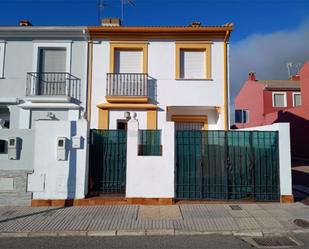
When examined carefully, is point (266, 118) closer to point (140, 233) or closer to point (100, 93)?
point (100, 93)

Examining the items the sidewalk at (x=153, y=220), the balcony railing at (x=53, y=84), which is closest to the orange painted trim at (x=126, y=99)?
the balcony railing at (x=53, y=84)

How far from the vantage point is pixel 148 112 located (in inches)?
536

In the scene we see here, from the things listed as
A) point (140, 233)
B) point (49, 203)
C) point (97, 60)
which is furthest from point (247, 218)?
point (97, 60)

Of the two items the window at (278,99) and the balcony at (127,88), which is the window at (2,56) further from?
the window at (278,99)

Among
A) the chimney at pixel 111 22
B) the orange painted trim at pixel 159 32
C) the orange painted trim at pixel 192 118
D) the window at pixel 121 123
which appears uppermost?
the chimney at pixel 111 22

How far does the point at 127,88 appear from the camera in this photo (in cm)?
1362

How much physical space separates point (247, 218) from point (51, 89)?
9950 millimetres

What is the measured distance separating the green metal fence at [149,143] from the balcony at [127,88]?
13.4ft

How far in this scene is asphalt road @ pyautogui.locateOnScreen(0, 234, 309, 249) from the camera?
582 centimetres

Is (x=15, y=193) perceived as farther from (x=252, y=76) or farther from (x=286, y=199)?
(x=252, y=76)

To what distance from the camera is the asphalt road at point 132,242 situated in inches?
229

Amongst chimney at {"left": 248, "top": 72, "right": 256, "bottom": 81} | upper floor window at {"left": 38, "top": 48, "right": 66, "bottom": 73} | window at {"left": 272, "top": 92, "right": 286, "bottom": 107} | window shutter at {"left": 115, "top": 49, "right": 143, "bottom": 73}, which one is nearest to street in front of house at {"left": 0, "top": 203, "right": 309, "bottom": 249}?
window shutter at {"left": 115, "top": 49, "right": 143, "bottom": 73}

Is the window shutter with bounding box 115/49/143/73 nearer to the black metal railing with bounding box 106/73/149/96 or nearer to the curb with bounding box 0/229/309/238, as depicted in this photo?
the black metal railing with bounding box 106/73/149/96

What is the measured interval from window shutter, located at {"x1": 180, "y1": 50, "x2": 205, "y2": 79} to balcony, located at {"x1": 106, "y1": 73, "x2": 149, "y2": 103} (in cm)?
179
